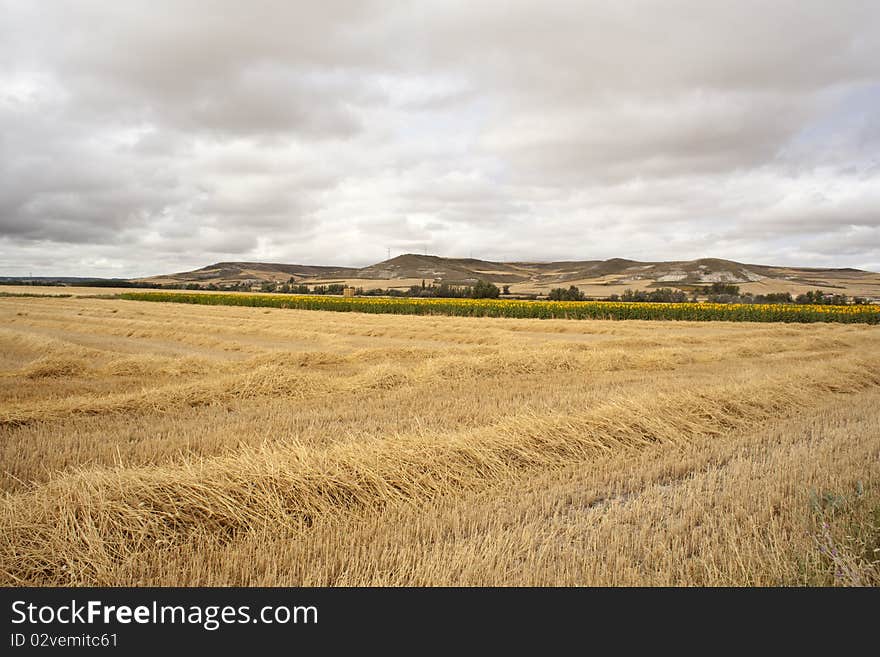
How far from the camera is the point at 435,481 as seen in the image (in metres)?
6.17

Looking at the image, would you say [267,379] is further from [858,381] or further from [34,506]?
[858,381]

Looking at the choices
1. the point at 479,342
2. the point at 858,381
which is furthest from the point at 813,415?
the point at 479,342

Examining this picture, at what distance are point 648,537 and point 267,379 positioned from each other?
30.9ft

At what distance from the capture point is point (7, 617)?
3.34 meters

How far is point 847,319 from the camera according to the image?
4288cm

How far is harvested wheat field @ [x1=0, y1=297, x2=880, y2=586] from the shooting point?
425 cm

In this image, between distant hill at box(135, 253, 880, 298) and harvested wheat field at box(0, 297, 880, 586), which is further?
distant hill at box(135, 253, 880, 298)

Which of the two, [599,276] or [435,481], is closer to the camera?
[435,481]

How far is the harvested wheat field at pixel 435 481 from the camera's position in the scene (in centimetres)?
425

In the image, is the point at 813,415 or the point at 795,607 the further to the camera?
the point at 813,415

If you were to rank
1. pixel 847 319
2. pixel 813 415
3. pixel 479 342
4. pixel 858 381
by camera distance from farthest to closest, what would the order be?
pixel 847 319, pixel 479 342, pixel 858 381, pixel 813 415

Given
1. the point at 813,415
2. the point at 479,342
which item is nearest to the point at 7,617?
the point at 813,415

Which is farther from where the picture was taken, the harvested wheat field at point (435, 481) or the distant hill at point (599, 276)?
the distant hill at point (599, 276)

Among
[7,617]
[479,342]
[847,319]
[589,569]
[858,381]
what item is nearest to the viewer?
[7,617]
